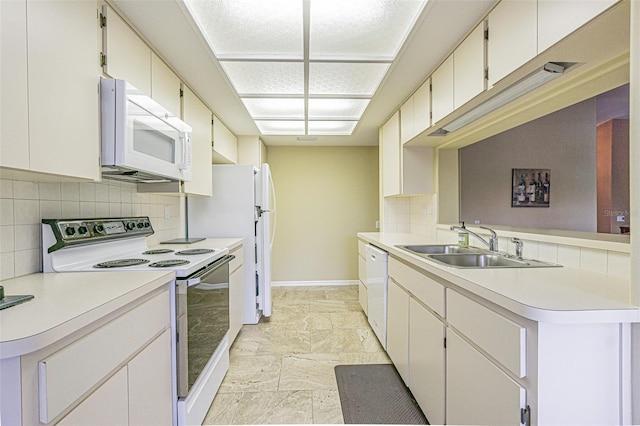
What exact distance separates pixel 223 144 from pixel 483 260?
9.05ft

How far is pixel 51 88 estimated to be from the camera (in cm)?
110

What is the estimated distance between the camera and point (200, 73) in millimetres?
2180

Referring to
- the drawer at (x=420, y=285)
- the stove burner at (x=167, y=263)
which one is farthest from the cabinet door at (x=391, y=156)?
the stove burner at (x=167, y=263)

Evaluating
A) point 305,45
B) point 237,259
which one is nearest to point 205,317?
point 237,259

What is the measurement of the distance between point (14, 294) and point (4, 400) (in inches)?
20.7

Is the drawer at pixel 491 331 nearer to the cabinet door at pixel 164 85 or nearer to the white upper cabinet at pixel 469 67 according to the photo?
the white upper cabinet at pixel 469 67

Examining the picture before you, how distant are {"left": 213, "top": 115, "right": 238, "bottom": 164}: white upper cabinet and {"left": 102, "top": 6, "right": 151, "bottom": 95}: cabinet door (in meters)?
1.32

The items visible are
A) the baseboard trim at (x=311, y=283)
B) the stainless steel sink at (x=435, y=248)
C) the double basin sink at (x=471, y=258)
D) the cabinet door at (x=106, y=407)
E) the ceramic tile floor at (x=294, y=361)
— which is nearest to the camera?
the cabinet door at (x=106, y=407)

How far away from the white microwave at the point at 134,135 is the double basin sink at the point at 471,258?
1.58 m

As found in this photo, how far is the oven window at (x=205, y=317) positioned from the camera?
155 cm

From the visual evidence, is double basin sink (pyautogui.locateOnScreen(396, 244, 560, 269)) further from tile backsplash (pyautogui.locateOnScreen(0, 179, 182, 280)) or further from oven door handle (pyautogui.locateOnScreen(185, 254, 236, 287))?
tile backsplash (pyautogui.locateOnScreen(0, 179, 182, 280))

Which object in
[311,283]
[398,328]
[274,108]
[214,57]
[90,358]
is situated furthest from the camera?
[311,283]

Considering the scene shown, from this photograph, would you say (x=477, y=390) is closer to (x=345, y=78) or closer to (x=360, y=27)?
(x=360, y=27)

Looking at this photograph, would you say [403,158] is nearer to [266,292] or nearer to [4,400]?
[266,292]
